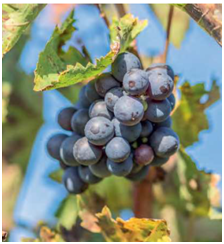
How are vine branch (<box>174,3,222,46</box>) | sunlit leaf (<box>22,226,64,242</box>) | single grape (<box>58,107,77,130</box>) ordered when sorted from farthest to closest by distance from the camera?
sunlit leaf (<box>22,226,64,242</box>) < single grape (<box>58,107,77,130</box>) < vine branch (<box>174,3,222,46</box>)

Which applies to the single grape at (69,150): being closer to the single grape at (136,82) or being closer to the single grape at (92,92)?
the single grape at (92,92)

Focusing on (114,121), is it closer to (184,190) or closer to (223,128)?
(223,128)

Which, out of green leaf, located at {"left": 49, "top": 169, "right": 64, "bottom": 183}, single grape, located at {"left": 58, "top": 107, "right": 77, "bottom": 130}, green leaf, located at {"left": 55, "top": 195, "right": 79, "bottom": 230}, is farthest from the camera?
green leaf, located at {"left": 49, "top": 169, "right": 64, "bottom": 183}

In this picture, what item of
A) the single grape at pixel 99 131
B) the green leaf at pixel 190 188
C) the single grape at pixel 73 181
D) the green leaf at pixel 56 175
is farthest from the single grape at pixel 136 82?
the green leaf at pixel 56 175

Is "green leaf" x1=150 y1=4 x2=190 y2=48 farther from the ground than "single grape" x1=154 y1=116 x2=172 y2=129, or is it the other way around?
"green leaf" x1=150 y1=4 x2=190 y2=48

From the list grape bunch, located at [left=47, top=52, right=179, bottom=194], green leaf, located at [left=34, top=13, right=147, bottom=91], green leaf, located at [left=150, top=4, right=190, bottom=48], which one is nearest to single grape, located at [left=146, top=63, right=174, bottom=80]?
grape bunch, located at [left=47, top=52, right=179, bottom=194]

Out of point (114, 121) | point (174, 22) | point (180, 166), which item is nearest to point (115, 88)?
point (114, 121)

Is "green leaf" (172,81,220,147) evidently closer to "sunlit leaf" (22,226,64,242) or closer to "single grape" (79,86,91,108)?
"single grape" (79,86,91,108)
